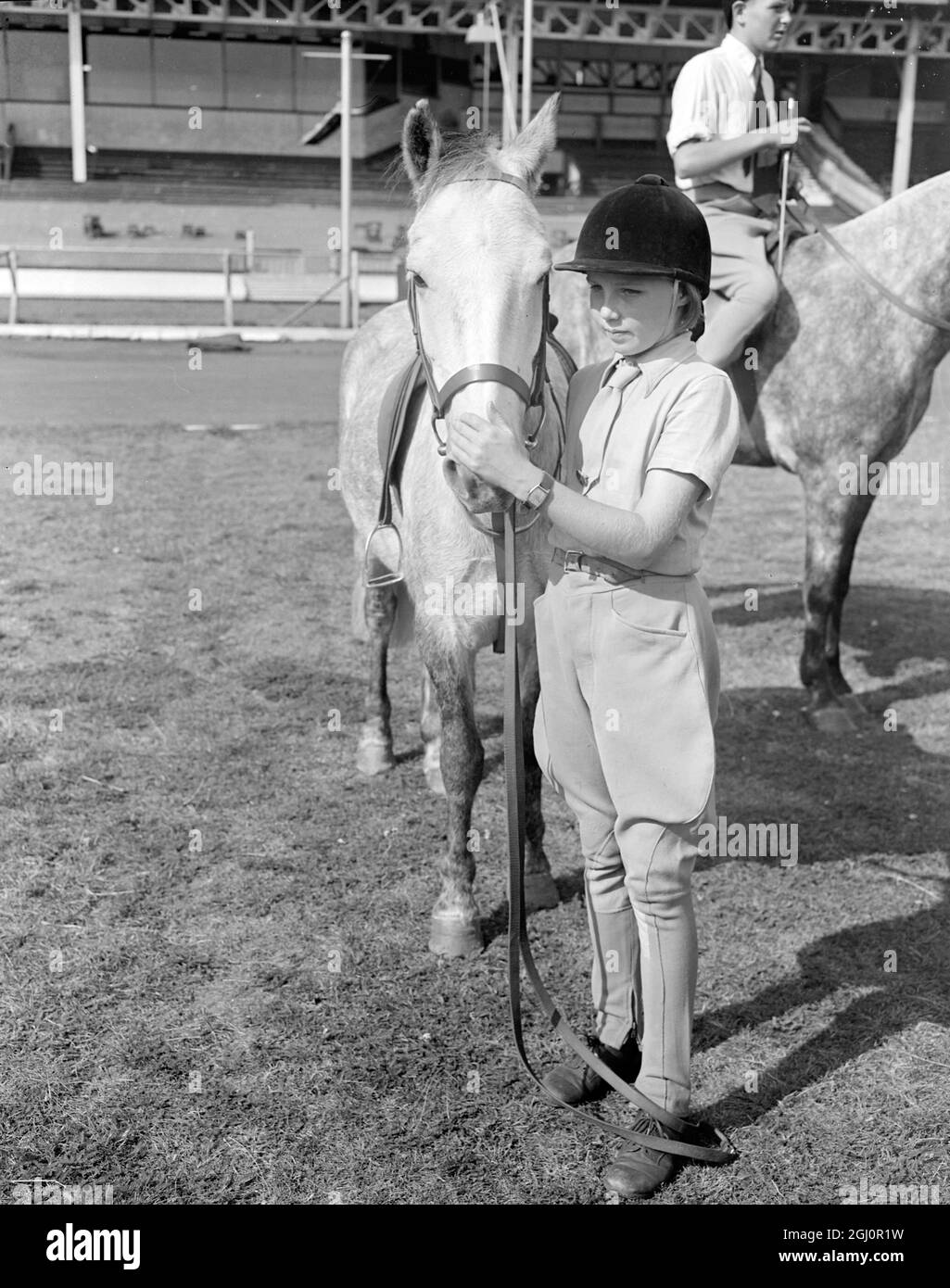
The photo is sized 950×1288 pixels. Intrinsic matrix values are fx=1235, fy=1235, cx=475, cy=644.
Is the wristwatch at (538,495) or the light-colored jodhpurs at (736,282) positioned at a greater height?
the light-colored jodhpurs at (736,282)

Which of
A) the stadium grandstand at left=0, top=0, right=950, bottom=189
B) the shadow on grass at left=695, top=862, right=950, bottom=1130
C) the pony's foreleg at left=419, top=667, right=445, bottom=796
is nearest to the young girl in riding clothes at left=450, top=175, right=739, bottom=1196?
the shadow on grass at left=695, top=862, right=950, bottom=1130

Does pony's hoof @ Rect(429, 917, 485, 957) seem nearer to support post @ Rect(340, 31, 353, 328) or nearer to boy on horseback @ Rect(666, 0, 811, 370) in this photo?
boy on horseback @ Rect(666, 0, 811, 370)

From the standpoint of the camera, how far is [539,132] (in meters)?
3.50

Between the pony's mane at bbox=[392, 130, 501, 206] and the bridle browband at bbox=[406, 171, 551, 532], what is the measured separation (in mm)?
26

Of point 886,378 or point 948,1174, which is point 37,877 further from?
point 886,378

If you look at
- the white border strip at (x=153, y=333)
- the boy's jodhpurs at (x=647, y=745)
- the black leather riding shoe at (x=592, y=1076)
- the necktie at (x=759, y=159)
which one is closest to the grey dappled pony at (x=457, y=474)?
the boy's jodhpurs at (x=647, y=745)

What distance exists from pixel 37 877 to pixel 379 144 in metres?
35.1

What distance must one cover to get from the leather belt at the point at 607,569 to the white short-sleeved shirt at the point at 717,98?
151 inches

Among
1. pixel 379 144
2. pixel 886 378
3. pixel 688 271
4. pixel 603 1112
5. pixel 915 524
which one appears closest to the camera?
pixel 688 271

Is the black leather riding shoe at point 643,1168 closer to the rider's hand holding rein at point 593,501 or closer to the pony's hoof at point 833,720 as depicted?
the rider's hand holding rein at point 593,501

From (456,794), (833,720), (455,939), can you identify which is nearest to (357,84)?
(833,720)

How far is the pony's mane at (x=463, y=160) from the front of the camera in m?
3.34

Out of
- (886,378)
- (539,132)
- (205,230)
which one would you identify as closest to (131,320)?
(205,230)

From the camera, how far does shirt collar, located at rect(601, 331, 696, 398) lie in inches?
109
